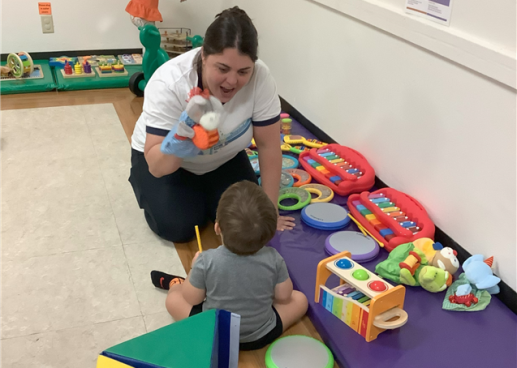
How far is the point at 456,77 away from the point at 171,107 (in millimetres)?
876

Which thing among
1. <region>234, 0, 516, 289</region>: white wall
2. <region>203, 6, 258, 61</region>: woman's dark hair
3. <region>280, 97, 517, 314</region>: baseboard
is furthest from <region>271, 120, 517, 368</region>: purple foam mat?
<region>203, 6, 258, 61</region>: woman's dark hair

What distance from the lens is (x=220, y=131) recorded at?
61.3 inches

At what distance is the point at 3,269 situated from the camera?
158 centimetres

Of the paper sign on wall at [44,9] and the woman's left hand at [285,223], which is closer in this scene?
the woman's left hand at [285,223]

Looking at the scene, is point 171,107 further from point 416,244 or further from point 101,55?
point 101,55

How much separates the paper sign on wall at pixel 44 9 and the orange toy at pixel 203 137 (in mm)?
2587

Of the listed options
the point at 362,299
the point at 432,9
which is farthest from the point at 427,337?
the point at 432,9

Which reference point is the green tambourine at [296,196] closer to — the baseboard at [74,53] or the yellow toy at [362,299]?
the yellow toy at [362,299]

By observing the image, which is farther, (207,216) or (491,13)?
(207,216)

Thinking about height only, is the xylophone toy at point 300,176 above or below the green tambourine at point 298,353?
above

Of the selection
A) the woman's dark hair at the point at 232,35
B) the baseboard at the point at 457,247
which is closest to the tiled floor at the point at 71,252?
the woman's dark hair at the point at 232,35

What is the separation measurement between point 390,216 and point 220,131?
0.65 metres

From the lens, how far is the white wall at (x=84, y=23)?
3.28 meters

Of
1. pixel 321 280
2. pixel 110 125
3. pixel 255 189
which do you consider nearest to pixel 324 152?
pixel 321 280
